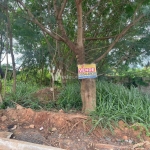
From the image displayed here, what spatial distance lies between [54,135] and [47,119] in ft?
0.89

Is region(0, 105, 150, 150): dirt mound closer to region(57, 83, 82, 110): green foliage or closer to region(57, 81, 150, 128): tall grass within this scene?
region(57, 81, 150, 128): tall grass

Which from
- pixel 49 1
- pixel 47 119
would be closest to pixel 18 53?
pixel 49 1

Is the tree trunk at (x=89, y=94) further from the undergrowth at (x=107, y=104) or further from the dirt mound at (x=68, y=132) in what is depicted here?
the dirt mound at (x=68, y=132)

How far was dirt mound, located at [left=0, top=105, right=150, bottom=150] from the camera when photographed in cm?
194

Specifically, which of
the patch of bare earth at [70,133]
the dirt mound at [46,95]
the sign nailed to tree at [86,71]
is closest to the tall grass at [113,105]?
the patch of bare earth at [70,133]

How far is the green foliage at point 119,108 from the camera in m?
2.18

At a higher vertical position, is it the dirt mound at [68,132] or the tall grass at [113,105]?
the tall grass at [113,105]

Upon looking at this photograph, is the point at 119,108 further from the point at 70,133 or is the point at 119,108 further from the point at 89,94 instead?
the point at 70,133

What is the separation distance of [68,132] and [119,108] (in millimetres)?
761

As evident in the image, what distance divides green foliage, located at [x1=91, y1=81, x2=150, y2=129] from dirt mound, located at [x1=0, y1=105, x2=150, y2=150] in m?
0.10

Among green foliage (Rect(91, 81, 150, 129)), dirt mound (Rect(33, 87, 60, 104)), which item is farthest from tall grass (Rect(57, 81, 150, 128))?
dirt mound (Rect(33, 87, 60, 104))

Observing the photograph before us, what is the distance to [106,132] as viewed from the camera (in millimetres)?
2092

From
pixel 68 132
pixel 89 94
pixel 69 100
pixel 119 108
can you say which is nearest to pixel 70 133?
pixel 68 132

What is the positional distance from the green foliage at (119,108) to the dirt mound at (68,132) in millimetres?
102
